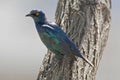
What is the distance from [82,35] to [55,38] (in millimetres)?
224

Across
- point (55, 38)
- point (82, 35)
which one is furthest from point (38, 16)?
point (82, 35)

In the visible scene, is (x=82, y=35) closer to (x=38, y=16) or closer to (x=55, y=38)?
(x=55, y=38)

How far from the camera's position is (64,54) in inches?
171

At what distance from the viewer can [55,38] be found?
171 inches

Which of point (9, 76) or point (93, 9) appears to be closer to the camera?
point (93, 9)

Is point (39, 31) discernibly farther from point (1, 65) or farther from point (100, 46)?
point (1, 65)

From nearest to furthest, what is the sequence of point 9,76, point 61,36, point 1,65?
1. point 61,36
2. point 9,76
3. point 1,65

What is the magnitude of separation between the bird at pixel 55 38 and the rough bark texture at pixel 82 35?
74 millimetres

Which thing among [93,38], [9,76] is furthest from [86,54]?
[9,76]

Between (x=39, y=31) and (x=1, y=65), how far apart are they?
7379 mm

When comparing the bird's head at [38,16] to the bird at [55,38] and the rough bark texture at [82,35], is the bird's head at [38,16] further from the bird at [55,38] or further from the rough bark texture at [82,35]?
the rough bark texture at [82,35]

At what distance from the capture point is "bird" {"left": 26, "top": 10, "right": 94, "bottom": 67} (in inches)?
169

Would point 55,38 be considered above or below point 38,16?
below

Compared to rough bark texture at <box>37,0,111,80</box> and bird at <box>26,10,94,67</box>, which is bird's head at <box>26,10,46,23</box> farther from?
rough bark texture at <box>37,0,111,80</box>
